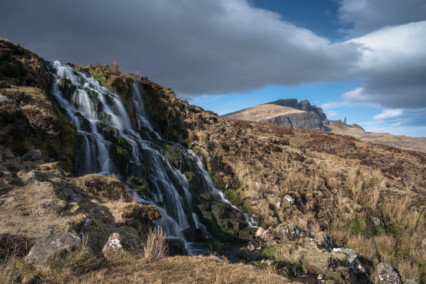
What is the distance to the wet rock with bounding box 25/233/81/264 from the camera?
4.84 m

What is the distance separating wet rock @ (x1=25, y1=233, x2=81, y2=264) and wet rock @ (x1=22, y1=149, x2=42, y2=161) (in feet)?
17.8

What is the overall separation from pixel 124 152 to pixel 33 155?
454 centimetres

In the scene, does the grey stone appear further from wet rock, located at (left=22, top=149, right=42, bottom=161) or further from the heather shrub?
wet rock, located at (left=22, top=149, right=42, bottom=161)

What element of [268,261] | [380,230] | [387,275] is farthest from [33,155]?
[380,230]

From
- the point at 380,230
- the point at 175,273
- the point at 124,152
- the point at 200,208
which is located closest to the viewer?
the point at 175,273

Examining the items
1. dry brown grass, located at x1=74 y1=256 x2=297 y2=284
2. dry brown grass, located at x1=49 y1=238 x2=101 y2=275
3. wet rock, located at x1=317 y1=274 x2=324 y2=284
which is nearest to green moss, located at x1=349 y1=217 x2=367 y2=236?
wet rock, located at x1=317 y1=274 x2=324 y2=284

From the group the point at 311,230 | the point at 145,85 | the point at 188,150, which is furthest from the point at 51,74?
the point at 311,230

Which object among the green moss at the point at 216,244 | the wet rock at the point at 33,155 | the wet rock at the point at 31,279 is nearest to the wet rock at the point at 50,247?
the wet rock at the point at 31,279

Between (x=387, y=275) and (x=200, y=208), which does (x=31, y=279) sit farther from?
(x=387, y=275)

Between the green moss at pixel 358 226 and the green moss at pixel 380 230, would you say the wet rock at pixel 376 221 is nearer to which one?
the green moss at pixel 380 230

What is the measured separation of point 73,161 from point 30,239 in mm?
6875

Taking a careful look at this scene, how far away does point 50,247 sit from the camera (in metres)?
5.11

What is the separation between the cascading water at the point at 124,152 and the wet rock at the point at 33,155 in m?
2.17

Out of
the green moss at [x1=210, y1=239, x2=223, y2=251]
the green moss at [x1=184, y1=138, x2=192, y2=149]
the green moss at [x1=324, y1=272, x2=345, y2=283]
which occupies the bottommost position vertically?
the green moss at [x1=324, y1=272, x2=345, y2=283]
